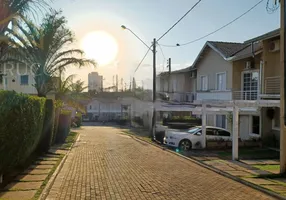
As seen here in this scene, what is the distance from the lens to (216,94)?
87.2ft

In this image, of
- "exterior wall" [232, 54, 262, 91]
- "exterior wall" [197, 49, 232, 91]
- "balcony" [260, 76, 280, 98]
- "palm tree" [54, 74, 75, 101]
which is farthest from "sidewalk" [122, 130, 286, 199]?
"palm tree" [54, 74, 75, 101]

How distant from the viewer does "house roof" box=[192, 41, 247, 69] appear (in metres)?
26.1

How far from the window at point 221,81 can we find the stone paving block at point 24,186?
19786 mm

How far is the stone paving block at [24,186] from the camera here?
8866 mm

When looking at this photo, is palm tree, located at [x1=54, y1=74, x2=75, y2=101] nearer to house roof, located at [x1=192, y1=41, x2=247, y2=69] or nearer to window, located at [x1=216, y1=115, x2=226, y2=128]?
house roof, located at [x1=192, y1=41, x2=247, y2=69]

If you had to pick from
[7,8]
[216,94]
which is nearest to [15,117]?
[7,8]

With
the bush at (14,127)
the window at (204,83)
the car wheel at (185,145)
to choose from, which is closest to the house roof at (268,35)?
the car wheel at (185,145)

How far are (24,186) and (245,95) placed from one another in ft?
60.1

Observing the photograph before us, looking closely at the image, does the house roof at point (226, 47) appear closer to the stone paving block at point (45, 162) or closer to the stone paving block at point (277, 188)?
the stone paving block at point (45, 162)

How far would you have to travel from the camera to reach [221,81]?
2761 centimetres

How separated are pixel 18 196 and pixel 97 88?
91.2 meters

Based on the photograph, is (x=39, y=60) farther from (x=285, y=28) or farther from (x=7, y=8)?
(x=285, y=28)

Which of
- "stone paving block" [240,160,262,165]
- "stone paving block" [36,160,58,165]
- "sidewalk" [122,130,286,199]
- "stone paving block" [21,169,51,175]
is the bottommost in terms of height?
"stone paving block" [240,160,262,165]

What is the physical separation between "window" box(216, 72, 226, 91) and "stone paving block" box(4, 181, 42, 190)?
64.9 ft
